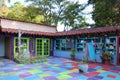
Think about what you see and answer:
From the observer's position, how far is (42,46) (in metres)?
14.6

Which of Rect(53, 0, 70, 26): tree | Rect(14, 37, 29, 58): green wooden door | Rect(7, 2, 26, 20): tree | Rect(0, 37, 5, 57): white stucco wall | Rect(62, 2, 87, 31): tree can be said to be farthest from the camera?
Rect(7, 2, 26, 20): tree

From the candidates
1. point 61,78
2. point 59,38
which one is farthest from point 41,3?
point 61,78

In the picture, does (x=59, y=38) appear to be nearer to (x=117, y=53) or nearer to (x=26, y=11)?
(x=117, y=53)

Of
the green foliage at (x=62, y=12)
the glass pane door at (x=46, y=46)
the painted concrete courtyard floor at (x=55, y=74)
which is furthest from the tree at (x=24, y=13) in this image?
the painted concrete courtyard floor at (x=55, y=74)

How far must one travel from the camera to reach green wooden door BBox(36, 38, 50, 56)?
14.4 metres

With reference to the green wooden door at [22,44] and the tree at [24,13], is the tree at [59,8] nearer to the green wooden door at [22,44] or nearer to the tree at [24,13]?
the tree at [24,13]

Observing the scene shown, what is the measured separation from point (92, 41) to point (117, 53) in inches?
95.4

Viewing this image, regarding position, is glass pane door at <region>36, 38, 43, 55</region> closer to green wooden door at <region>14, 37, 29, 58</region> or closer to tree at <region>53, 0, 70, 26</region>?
green wooden door at <region>14, 37, 29, 58</region>

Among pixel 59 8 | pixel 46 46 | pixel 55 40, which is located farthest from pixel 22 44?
pixel 59 8

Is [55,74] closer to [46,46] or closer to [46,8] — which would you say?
[46,46]

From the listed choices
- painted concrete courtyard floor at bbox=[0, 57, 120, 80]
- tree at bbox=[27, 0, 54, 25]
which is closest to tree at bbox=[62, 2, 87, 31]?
tree at bbox=[27, 0, 54, 25]

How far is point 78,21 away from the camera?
24.0m

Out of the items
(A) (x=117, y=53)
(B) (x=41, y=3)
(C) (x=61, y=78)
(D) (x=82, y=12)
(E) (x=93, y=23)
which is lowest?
(C) (x=61, y=78)

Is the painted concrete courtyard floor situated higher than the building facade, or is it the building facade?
the building facade
